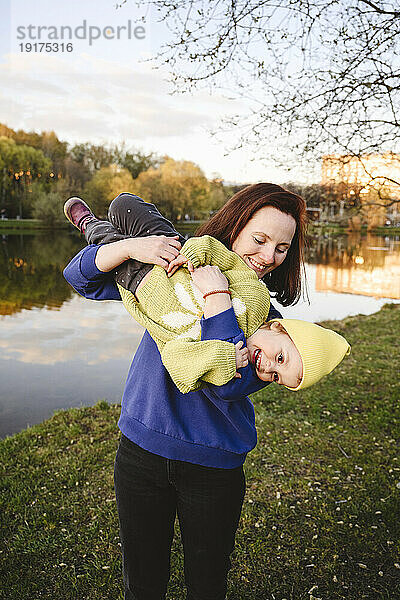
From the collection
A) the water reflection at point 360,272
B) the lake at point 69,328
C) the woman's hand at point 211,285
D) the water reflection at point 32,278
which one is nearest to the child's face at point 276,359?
the woman's hand at point 211,285

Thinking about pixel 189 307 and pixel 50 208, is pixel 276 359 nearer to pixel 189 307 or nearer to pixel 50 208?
pixel 189 307

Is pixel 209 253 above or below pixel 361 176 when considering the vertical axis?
below

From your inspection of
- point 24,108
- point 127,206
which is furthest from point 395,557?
point 24,108

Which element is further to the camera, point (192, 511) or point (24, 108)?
point (24, 108)

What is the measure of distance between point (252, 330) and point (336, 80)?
4.59 metres

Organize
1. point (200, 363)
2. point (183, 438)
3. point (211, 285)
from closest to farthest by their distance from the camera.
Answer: point (200, 363), point (211, 285), point (183, 438)

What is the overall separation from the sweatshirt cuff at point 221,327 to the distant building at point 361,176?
4772 millimetres

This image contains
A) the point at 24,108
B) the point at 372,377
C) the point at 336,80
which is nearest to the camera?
the point at 336,80

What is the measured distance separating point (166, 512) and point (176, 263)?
1035 millimetres

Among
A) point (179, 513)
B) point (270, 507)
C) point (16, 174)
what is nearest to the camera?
point (179, 513)

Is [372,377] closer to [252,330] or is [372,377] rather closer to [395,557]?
[395,557]

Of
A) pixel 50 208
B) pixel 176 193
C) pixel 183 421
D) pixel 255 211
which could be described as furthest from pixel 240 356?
pixel 50 208

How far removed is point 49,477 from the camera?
14.9 feet

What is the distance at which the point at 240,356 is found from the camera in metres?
1.53
